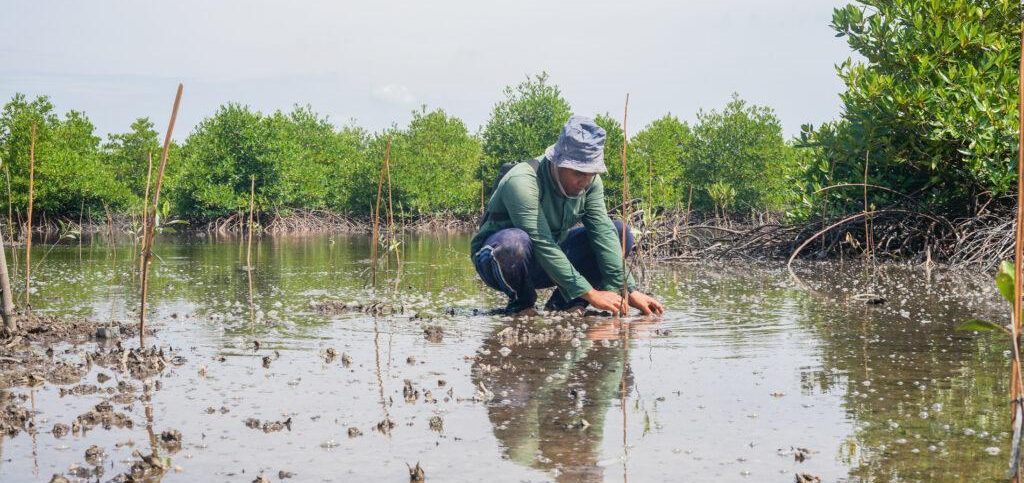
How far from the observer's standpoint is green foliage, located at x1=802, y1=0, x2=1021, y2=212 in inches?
456

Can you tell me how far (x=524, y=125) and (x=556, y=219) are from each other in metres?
38.0

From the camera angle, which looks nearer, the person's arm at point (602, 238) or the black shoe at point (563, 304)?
the person's arm at point (602, 238)

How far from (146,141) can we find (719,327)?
59.5m

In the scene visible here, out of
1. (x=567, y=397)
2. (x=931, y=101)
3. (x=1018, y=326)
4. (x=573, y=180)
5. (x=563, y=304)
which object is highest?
(x=931, y=101)

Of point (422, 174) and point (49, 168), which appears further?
point (422, 174)

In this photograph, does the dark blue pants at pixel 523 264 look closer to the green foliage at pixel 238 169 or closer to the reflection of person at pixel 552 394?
the reflection of person at pixel 552 394

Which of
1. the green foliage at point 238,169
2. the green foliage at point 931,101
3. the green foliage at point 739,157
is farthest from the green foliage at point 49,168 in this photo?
the green foliage at point 931,101

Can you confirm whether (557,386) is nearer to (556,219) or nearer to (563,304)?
(556,219)

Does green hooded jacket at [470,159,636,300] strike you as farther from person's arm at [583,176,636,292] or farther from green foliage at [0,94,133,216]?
green foliage at [0,94,133,216]

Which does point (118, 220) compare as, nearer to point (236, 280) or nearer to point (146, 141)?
point (146, 141)

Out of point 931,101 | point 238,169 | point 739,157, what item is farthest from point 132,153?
point 931,101

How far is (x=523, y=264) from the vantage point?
716cm

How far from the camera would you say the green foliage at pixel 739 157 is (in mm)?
44250

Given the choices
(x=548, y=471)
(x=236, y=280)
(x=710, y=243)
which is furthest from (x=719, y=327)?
(x=710, y=243)
